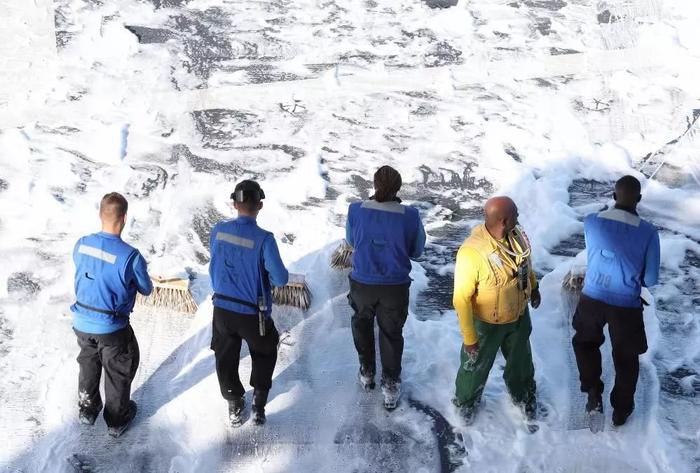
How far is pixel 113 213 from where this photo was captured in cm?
384

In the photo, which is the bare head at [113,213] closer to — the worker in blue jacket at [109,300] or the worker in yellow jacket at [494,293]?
the worker in blue jacket at [109,300]

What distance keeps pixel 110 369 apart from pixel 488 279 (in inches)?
79.5

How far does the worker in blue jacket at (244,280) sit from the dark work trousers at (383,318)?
44 centimetres

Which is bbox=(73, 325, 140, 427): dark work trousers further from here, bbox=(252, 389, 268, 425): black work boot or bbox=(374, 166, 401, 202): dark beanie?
bbox=(374, 166, 401, 202): dark beanie

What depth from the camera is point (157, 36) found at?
26.5 ft

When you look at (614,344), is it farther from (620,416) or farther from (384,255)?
(384,255)

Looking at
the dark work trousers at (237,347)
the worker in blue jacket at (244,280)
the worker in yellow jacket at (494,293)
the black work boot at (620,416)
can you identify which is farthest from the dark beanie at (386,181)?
the black work boot at (620,416)

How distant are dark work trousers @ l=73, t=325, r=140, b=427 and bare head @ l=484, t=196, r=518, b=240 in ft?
6.42

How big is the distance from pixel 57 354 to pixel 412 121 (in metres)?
3.72

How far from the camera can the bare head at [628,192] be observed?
12.6 feet

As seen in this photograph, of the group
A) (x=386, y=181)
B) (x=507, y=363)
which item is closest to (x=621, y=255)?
(x=507, y=363)

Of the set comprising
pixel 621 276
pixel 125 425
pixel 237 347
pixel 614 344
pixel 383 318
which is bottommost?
pixel 125 425

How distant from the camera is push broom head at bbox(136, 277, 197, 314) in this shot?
16.1 ft

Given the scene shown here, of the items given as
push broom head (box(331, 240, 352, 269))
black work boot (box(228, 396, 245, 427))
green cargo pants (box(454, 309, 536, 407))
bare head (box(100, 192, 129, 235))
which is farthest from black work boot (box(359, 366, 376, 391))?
bare head (box(100, 192, 129, 235))
